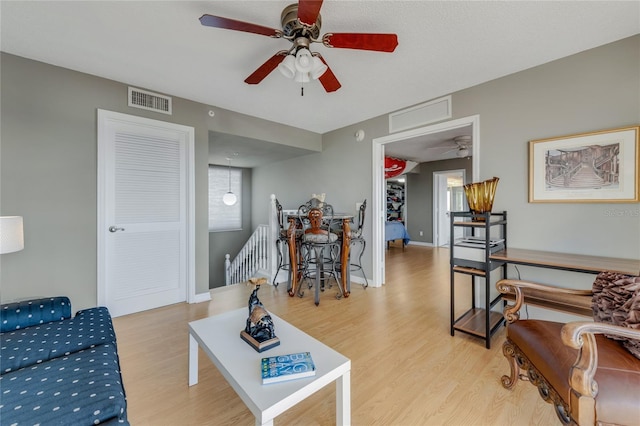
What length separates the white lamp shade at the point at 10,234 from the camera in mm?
1700

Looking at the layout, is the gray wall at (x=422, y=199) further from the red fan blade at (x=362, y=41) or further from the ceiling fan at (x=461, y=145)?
the red fan blade at (x=362, y=41)

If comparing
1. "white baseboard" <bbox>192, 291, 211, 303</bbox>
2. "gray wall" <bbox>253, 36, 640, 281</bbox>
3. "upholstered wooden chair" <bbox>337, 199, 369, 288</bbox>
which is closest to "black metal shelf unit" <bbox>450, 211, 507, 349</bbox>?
"gray wall" <bbox>253, 36, 640, 281</bbox>

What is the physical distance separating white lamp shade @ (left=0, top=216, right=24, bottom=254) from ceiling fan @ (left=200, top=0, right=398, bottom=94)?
5.98ft

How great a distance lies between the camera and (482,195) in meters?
2.31

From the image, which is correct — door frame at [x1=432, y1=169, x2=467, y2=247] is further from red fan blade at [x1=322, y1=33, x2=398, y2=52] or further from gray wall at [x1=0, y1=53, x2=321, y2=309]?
gray wall at [x1=0, y1=53, x2=321, y2=309]

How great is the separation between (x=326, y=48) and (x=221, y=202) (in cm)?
538

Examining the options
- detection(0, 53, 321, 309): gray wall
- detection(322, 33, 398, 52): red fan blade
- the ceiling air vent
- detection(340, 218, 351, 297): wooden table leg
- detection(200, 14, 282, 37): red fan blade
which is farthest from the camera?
detection(340, 218, 351, 297): wooden table leg

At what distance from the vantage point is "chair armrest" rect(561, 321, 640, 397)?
3.39 feet

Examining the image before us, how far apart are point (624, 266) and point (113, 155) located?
4426 millimetres

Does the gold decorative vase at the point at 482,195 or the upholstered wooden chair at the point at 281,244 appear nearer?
the gold decorative vase at the point at 482,195

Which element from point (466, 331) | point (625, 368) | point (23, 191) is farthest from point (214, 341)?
point (23, 191)

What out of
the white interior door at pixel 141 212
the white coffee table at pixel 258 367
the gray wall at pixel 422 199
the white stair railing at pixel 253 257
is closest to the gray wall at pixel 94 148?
the white interior door at pixel 141 212

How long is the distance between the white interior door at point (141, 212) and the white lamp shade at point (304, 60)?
81.3 inches

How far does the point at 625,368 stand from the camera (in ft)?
3.56
